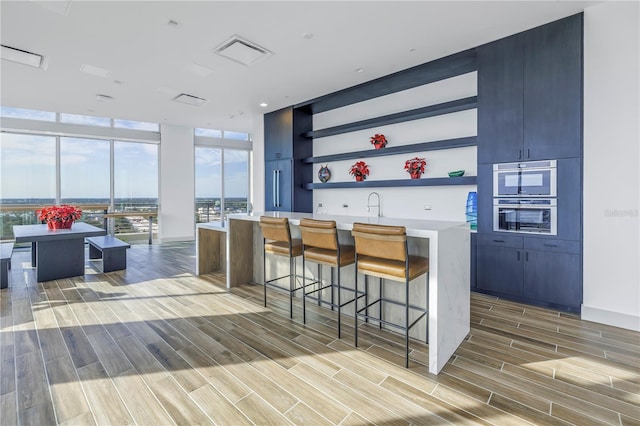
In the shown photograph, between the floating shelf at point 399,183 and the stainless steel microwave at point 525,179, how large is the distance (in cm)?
38

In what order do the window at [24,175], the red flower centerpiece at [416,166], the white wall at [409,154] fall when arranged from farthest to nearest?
the window at [24,175]
the red flower centerpiece at [416,166]
the white wall at [409,154]

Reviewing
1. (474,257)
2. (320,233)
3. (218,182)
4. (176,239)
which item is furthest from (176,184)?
(474,257)

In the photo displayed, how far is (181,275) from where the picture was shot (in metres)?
4.80

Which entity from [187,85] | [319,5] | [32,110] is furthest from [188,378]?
[32,110]

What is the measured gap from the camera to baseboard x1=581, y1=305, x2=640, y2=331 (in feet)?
9.46

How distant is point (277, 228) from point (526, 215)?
277cm

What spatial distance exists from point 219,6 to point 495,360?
153 inches

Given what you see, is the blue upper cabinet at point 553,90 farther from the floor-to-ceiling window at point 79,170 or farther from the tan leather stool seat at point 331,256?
the floor-to-ceiling window at point 79,170

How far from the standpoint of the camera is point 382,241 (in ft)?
7.48

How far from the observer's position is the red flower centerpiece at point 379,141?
5.26 m

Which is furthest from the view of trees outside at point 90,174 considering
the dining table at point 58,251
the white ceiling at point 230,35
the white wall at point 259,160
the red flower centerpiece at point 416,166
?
the red flower centerpiece at point 416,166

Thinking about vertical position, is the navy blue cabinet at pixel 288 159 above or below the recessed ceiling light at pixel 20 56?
below

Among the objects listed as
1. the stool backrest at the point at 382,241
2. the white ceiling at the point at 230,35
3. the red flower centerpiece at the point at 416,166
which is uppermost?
the white ceiling at the point at 230,35

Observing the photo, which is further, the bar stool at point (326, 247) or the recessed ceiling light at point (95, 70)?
the recessed ceiling light at point (95, 70)
